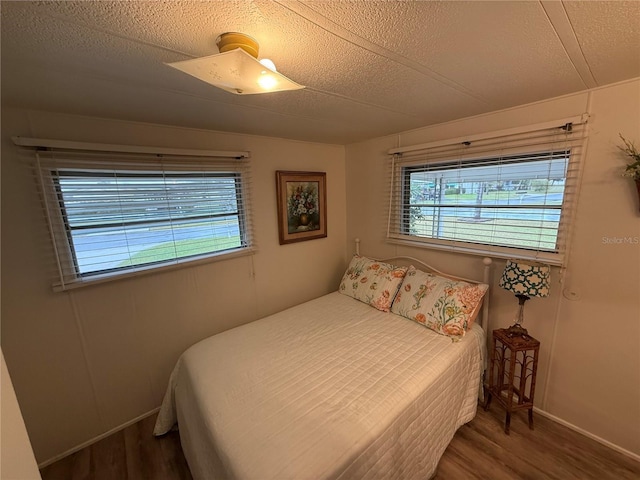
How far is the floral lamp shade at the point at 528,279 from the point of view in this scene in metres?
1.58

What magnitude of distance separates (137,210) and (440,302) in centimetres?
226

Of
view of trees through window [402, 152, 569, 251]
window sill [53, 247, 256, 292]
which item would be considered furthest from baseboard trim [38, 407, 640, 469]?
view of trees through window [402, 152, 569, 251]

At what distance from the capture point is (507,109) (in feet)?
5.86

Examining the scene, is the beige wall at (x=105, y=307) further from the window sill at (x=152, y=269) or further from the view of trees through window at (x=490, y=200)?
the view of trees through window at (x=490, y=200)

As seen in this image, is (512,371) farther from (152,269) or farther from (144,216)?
(144,216)

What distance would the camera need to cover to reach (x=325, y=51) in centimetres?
100

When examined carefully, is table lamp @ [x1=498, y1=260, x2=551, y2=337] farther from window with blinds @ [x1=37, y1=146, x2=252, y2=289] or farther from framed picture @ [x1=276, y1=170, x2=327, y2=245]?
window with blinds @ [x1=37, y1=146, x2=252, y2=289]

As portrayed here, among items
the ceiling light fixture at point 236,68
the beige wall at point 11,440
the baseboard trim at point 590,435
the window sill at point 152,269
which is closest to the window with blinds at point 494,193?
the baseboard trim at point 590,435

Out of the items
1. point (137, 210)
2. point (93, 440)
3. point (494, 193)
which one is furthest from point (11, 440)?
point (494, 193)

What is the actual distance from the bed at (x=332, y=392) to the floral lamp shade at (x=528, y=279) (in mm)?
195

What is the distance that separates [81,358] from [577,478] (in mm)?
3105

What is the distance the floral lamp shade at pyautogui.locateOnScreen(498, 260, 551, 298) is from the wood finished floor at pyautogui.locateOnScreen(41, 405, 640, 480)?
97cm

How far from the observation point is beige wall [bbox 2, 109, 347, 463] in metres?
1.49

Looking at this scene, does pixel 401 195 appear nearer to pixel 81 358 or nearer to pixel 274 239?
pixel 274 239
